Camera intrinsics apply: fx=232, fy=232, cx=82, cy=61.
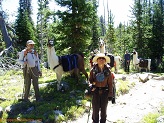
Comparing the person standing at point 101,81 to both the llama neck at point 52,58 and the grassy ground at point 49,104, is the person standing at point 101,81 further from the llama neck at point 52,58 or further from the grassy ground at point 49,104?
the llama neck at point 52,58

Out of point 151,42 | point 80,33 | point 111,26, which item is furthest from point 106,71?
point 111,26

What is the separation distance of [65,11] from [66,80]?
11.4ft

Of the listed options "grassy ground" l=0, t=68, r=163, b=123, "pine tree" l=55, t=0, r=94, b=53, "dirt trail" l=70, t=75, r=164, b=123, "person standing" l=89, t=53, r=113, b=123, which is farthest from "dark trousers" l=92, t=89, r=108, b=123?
"pine tree" l=55, t=0, r=94, b=53

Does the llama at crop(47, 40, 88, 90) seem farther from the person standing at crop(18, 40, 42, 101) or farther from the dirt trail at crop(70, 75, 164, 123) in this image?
the dirt trail at crop(70, 75, 164, 123)

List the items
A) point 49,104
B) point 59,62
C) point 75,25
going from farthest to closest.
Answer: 1. point 75,25
2. point 59,62
3. point 49,104

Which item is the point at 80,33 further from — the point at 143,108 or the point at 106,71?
the point at 106,71

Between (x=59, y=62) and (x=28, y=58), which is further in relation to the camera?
(x=59, y=62)

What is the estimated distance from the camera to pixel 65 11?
1140cm

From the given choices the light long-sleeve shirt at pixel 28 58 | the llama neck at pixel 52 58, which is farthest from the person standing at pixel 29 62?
the llama neck at pixel 52 58

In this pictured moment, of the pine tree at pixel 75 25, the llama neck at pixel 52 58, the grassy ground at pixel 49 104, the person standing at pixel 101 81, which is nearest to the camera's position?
the person standing at pixel 101 81

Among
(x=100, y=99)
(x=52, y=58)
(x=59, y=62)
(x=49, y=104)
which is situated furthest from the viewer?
(x=59, y=62)

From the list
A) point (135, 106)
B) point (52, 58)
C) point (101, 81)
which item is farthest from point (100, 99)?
point (52, 58)

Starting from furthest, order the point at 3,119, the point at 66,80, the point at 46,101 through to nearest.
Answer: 1. the point at 66,80
2. the point at 46,101
3. the point at 3,119

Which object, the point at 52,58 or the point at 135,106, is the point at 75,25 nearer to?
Answer: the point at 52,58
